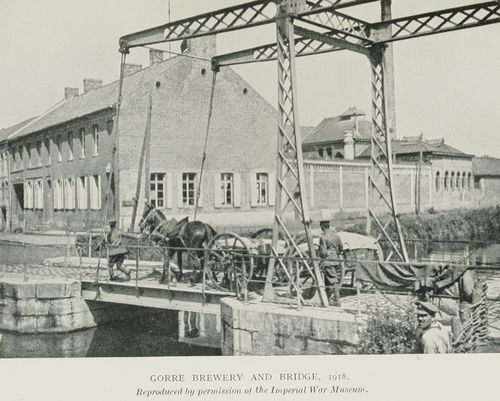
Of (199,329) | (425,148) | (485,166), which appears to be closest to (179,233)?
(199,329)

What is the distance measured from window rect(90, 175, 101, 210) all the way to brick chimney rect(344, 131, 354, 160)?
29886mm

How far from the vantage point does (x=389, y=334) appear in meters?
8.23

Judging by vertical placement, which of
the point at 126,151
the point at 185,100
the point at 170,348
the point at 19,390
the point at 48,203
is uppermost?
the point at 185,100

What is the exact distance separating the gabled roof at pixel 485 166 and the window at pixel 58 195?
120 feet

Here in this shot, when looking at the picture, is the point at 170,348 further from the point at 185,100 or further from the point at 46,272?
the point at 185,100

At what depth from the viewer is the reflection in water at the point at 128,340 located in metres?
13.9

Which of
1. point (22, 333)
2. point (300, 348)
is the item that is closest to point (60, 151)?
point (22, 333)

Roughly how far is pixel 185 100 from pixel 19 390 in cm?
2263

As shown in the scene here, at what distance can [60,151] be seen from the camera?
1277 inches

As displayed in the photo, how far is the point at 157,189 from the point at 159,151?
1884 mm

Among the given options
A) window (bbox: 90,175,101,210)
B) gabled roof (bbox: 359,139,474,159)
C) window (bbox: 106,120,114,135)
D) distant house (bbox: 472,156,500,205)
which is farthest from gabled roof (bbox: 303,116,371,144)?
window (bbox: 106,120,114,135)

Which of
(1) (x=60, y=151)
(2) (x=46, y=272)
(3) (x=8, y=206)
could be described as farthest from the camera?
(3) (x=8, y=206)

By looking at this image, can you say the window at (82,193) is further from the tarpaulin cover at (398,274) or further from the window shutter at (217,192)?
the tarpaulin cover at (398,274)

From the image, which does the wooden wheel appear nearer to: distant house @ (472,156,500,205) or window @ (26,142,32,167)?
window @ (26,142,32,167)
